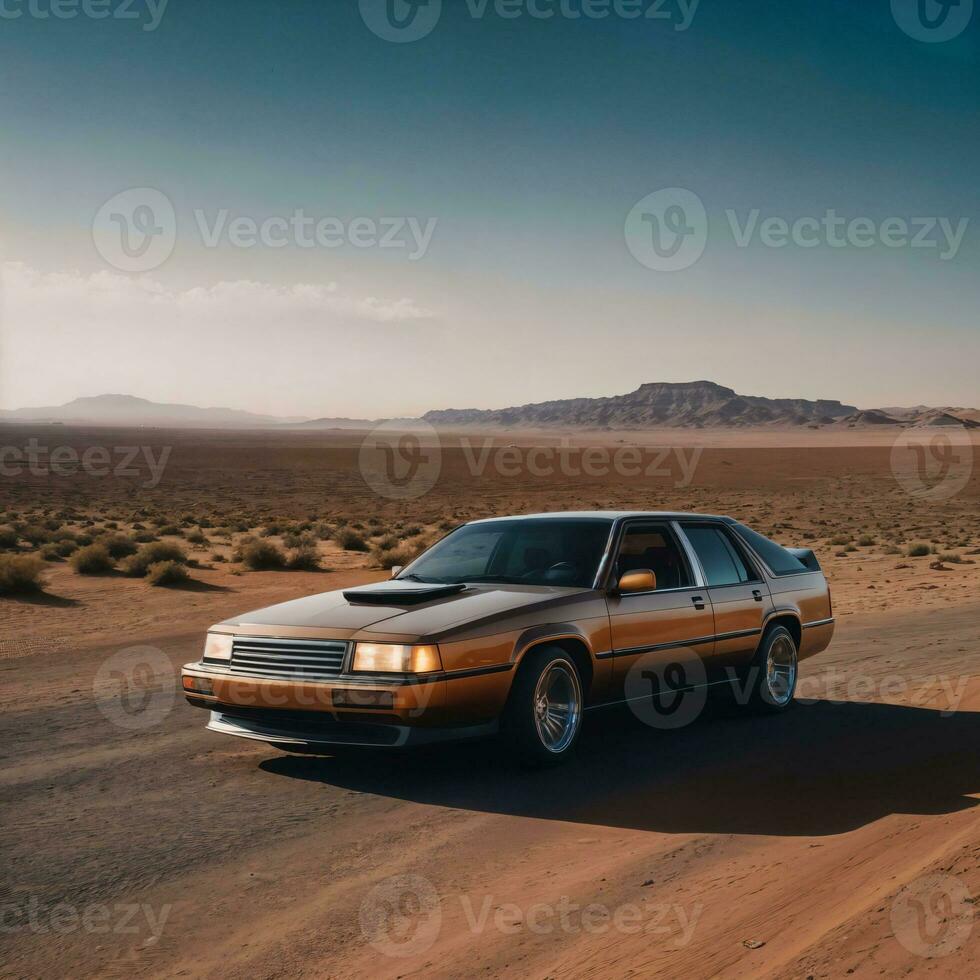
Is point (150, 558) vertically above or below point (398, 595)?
below

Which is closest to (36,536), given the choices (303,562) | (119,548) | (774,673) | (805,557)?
(119,548)

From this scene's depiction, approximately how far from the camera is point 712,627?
791 cm

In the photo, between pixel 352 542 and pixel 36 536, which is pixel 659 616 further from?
pixel 36 536

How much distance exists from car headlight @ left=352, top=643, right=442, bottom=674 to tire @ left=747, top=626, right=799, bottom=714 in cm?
340

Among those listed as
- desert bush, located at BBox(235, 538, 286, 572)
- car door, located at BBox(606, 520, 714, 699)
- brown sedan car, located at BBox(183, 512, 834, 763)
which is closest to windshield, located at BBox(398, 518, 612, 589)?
brown sedan car, located at BBox(183, 512, 834, 763)

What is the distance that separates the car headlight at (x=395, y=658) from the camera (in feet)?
19.5

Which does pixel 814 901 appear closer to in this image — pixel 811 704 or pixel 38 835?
pixel 38 835

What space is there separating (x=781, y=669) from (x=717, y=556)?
1168mm

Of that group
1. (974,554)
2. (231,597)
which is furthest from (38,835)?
(974,554)

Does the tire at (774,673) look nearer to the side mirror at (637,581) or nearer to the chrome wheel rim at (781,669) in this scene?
the chrome wheel rim at (781,669)

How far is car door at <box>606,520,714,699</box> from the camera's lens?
23.4ft

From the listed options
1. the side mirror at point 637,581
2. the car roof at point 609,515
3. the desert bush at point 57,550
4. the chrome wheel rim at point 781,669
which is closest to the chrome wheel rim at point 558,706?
the side mirror at point 637,581

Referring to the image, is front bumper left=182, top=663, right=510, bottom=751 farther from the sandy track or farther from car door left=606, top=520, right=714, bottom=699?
car door left=606, top=520, right=714, bottom=699

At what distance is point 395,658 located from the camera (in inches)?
236
